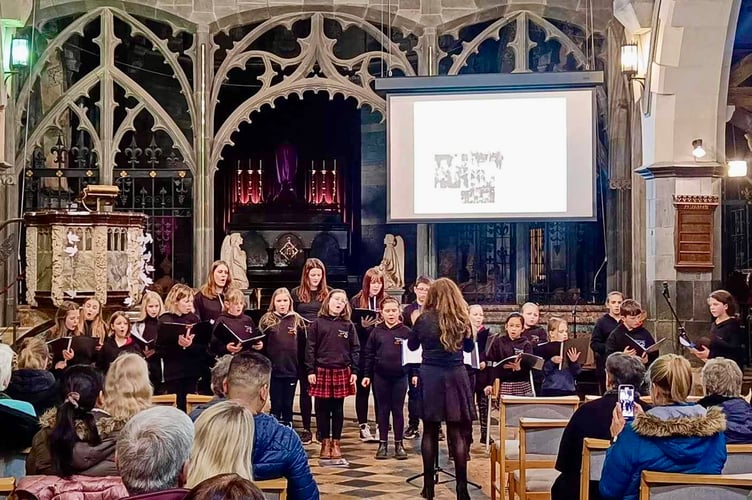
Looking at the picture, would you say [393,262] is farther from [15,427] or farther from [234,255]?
[15,427]

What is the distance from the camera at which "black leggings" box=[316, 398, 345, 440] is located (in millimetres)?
7906

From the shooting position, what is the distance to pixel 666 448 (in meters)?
3.90

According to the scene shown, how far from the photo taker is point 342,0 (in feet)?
40.7

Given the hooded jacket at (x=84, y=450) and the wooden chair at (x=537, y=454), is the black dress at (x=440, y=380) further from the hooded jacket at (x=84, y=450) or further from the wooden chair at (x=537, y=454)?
the hooded jacket at (x=84, y=450)

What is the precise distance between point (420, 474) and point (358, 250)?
956cm

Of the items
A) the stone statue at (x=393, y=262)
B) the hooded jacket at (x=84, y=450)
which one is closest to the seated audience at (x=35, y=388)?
the hooded jacket at (x=84, y=450)

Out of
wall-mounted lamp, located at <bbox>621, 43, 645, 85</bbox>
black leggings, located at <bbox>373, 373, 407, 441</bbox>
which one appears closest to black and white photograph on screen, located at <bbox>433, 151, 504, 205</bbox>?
wall-mounted lamp, located at <bbox>621, 43, 645, 85</bbox>

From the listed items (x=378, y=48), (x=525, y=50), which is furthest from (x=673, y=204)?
(x=378, y=48)

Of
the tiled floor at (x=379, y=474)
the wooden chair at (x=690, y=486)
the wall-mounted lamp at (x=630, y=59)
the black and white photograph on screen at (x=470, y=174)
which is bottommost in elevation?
the tiled floor at (x=379, y=474)

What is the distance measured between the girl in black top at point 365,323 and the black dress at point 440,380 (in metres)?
1.81

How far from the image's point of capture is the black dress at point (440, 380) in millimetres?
6367

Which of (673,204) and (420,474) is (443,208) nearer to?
(673,204)

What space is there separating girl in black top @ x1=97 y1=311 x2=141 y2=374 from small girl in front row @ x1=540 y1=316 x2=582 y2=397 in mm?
2953

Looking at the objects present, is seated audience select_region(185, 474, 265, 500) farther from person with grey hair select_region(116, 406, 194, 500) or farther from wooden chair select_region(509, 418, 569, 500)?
wooden chair select_region(509, 418, 569, 500)
